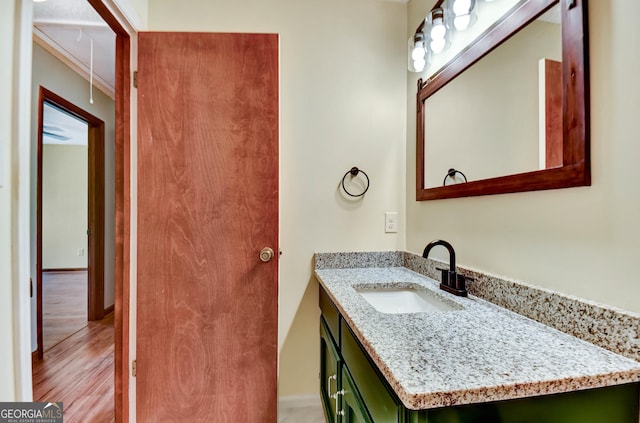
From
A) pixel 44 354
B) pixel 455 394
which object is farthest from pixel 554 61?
pixel 44 354

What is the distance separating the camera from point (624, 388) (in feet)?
2.06

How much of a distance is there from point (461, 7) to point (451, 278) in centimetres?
112

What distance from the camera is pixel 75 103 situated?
2672mm

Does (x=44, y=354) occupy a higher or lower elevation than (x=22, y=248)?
lower

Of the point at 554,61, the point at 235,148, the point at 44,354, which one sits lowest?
the point at 44,354

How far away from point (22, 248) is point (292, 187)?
44.0 inches

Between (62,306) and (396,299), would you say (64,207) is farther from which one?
(396,299)

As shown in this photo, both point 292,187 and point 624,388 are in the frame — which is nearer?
point 624,388

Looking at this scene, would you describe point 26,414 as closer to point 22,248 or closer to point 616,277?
point 22,248

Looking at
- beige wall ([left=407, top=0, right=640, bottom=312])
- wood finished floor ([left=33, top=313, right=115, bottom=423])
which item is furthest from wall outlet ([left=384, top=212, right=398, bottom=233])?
wood finished floor ([left=33, top=313, right=115, bottom=423])

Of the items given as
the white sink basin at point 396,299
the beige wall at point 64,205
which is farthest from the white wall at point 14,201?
the beige wall at point 64,205

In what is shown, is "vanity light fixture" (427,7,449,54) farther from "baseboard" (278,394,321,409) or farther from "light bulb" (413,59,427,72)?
"baseboard" (278,394,321,409)

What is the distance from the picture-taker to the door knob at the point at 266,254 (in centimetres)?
145

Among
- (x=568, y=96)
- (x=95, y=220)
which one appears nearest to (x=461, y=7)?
(x=568, y=96)
